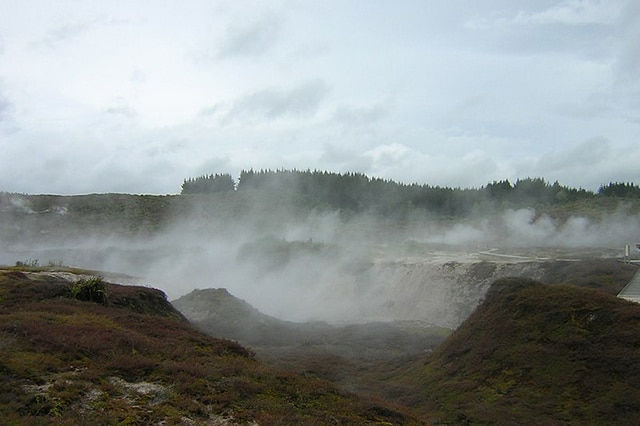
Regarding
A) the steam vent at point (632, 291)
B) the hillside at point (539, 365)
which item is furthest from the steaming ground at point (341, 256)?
the hillside at point (539, 365)

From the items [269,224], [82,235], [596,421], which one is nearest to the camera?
[596,421]

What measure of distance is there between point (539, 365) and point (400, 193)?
118 m

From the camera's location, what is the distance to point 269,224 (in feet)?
349

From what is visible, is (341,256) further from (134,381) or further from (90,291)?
(134,381)

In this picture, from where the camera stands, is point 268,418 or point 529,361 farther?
point 529,361

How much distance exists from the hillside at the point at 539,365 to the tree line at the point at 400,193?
299 ft

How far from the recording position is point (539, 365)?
60.0ft

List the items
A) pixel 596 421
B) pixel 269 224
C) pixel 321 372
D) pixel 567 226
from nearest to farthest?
pixel 596 421 < pixel 321 372 < pixel 567 226 < pixel 269 224

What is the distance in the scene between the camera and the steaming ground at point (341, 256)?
49469mm

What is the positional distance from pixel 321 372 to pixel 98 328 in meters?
11.1

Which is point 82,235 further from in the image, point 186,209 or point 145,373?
point 145,373

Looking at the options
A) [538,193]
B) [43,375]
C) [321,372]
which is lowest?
[321,372]

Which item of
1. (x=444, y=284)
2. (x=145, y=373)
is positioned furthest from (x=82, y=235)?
(x=145, y=373)

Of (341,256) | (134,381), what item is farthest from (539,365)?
(341,256)
